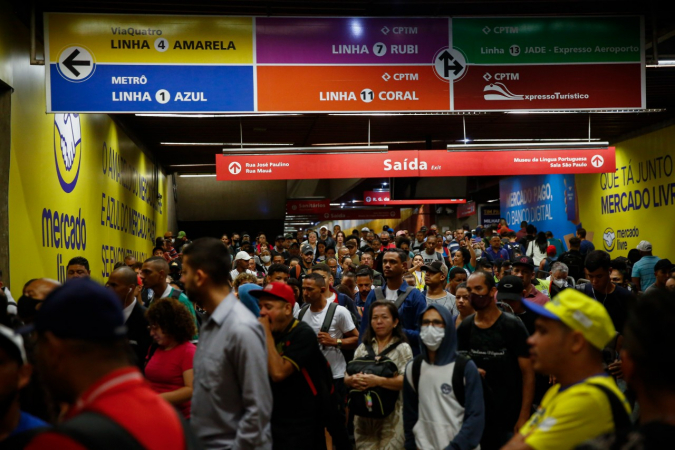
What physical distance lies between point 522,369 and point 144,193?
45.3 ft

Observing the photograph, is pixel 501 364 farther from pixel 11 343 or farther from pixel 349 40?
pixel 349 40

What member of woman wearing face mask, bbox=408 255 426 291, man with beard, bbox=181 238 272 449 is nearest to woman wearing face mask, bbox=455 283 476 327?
woman wearing face mask, bbox=408 255 426 291

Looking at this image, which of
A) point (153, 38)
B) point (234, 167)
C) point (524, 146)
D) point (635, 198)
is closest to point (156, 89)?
point (153, 38)

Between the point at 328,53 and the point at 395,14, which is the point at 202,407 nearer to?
the point at 328,53

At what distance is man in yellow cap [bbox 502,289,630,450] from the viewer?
2.27 meters

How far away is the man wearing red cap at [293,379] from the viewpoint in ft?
14.4

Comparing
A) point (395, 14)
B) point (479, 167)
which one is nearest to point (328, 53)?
point (395, 14)

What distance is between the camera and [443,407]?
4.30m

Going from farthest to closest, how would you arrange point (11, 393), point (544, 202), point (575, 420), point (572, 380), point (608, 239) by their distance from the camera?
point (544, 202), point (608, 239), point (572, 380), point (575, 420), point (11, 393)

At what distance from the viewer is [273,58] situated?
28.4 feet

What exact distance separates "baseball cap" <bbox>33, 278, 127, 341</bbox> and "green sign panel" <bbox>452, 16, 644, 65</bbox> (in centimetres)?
788

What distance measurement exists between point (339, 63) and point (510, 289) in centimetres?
417

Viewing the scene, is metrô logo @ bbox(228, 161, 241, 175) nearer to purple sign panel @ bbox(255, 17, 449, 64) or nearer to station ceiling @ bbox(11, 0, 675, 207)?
station ceiling @ bbox(11, 0, 675, 207)

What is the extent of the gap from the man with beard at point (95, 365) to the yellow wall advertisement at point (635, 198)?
14.8 meters
